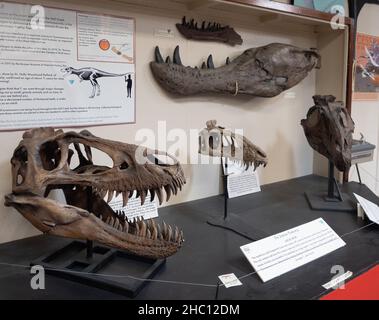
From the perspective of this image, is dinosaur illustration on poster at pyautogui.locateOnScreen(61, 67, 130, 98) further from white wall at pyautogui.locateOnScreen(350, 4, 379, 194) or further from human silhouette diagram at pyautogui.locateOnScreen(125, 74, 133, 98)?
white wall at pyautogui.locateOnScreen(350, 4, 379, 194)

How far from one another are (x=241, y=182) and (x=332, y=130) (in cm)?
54

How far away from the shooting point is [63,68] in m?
1.43

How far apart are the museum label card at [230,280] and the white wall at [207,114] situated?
Answer: 2.50 ft

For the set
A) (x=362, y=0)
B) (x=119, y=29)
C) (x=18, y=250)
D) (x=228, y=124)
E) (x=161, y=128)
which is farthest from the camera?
(x=362, y=0)

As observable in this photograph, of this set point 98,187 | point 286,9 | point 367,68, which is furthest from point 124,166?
point 367,68

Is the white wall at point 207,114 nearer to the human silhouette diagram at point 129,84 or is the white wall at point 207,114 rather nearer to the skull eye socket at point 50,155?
the human silhouette diagram at point 129,84

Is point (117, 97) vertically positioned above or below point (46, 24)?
below

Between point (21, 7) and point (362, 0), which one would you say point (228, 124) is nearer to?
point (21, 7)

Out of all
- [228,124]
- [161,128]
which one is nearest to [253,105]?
[228,124]

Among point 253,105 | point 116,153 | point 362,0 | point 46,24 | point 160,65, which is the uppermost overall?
point 362,0

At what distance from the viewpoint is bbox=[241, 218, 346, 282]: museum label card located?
111cm

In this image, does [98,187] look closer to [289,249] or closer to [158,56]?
[289,249]

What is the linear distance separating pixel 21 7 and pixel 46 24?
0.10 m
